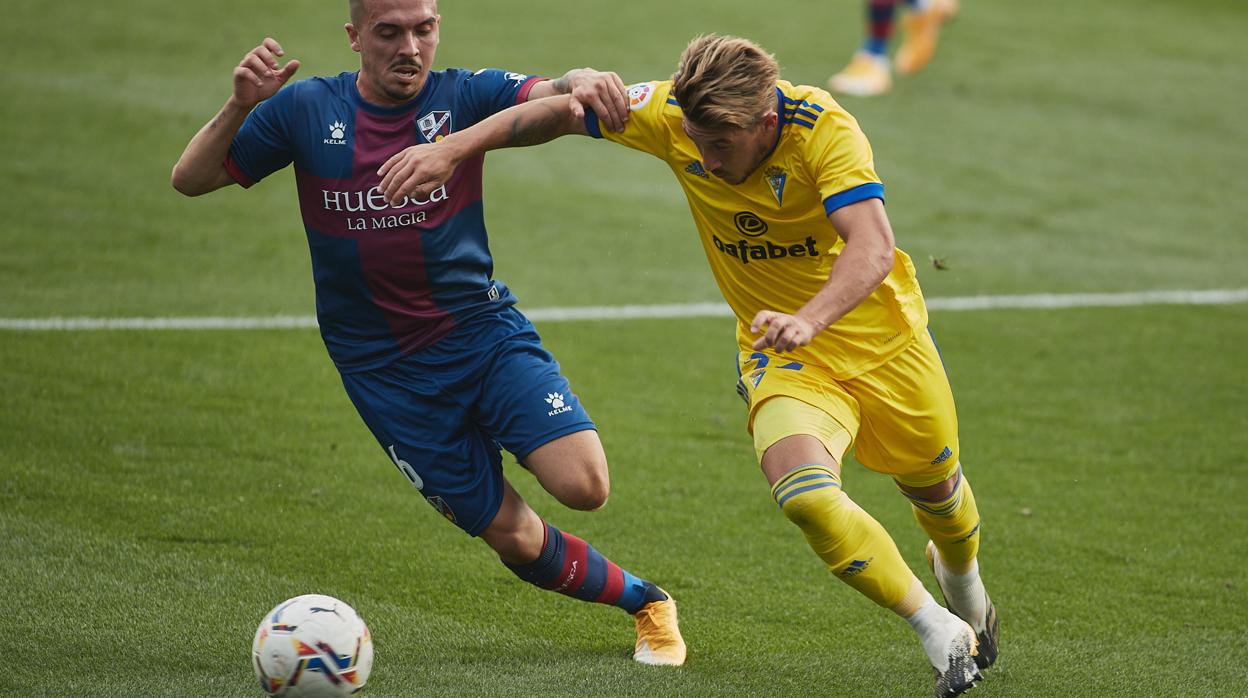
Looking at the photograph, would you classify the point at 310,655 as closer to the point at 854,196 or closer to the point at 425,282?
the point at 425,282

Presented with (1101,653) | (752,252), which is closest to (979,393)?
(1101,653)

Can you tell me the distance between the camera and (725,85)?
4.48 metres

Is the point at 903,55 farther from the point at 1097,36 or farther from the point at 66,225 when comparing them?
the point at 66,225

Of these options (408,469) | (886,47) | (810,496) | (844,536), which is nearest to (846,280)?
(810,496)

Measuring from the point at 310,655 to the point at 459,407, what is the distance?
112cm

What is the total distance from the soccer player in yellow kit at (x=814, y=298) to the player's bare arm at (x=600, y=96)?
0.16 ft

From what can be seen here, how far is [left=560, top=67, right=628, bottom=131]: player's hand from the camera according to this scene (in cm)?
486

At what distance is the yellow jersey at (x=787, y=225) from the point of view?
15.5 feet

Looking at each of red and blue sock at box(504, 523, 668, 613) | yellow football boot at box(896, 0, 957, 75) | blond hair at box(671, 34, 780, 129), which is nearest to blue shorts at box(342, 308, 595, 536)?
red and blue sock at box(504, 523, 668, 613)

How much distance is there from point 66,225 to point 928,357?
8238mm

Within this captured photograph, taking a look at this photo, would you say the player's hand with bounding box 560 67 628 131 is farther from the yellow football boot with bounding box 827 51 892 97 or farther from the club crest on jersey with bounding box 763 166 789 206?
the yellow football boot with bounding box 827 51 892 97

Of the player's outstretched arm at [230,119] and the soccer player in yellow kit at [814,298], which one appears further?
the player's outstretched arm at [230,119]

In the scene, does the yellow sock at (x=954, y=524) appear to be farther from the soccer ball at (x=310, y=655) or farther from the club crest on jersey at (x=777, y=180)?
the soccer ball at (x=310, y=655)

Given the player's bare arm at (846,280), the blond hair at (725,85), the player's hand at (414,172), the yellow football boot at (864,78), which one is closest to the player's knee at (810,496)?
the player's bare arm at (846,280)
